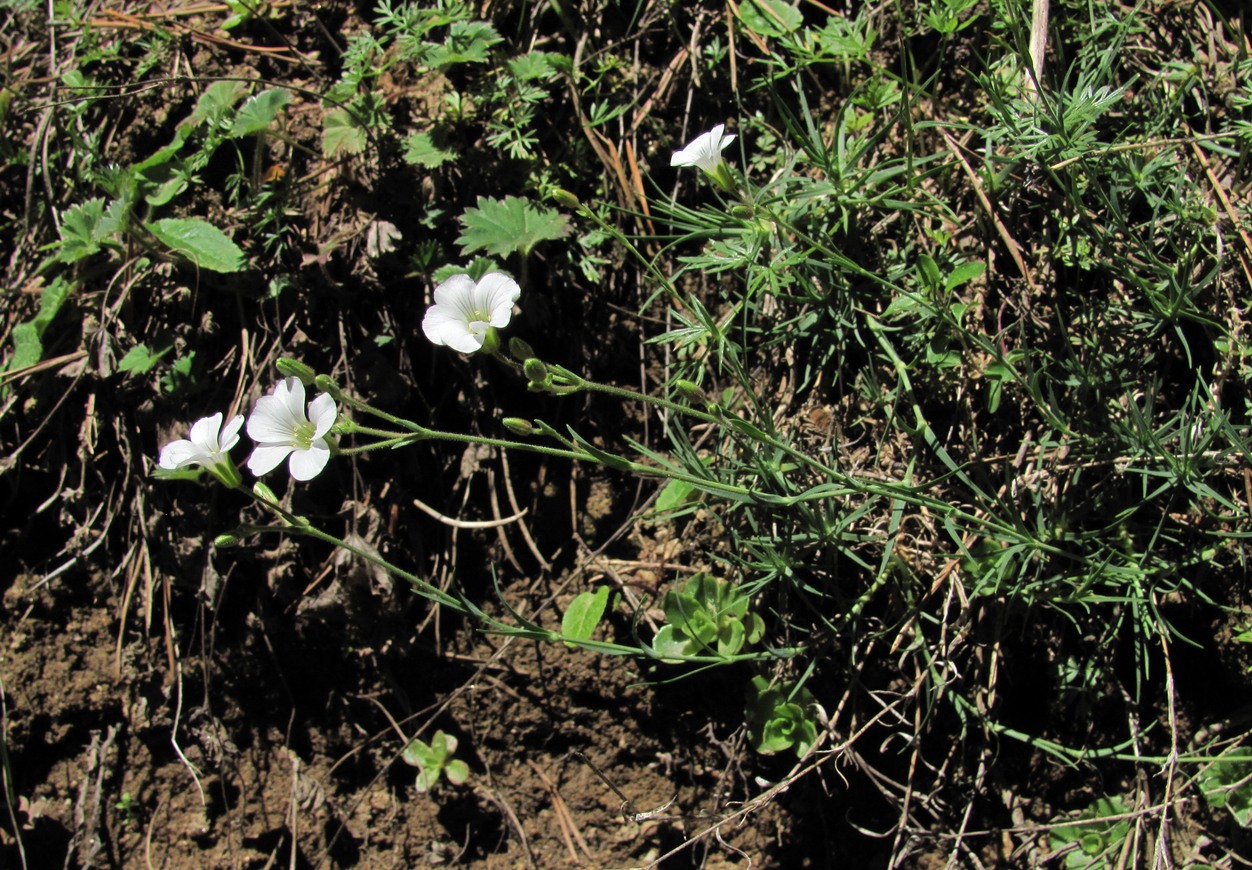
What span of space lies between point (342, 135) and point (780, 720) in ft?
5.56

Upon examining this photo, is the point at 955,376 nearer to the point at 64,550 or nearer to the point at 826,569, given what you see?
the point at 826,569

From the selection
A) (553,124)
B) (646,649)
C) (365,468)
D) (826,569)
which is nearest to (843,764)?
(826,569)

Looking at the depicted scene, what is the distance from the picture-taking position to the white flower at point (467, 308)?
164cm

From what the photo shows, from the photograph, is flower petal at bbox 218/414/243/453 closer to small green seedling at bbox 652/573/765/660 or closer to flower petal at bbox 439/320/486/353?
flower petal at bbox 439/320/486/353

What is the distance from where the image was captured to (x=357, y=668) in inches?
92.1

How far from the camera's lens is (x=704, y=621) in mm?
2045

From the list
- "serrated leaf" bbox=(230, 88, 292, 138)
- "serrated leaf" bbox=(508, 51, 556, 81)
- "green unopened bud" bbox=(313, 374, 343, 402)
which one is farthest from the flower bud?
"serrated leaf" bbox=(230, 88, 292, 138)

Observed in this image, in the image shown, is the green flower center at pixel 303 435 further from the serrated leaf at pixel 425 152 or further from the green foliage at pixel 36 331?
the green foliage at pixel 36 331

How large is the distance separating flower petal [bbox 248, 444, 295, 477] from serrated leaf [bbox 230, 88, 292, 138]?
99 centimetres

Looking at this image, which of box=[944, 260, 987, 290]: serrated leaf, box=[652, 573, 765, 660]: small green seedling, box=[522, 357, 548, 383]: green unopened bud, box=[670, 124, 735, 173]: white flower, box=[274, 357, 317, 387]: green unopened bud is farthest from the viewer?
box=[652, 573, 765, 660]: small green seedling

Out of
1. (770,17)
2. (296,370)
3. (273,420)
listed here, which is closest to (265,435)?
(273,420)

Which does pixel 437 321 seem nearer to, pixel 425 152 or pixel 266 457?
pixel 266 457

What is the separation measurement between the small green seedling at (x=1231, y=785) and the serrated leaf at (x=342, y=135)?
7.45 ft

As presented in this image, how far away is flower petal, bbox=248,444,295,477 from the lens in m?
1.61
